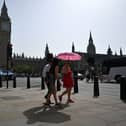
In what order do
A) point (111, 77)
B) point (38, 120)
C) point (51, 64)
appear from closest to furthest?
point (38, 120) < point (51, 64) < point (111, 77)

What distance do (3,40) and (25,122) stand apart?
102 metres

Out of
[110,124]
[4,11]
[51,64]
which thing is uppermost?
[4,11]

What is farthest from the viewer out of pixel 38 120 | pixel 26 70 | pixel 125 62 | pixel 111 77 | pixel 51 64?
pixel 26 70

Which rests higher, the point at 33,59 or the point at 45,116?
the point at 33,59

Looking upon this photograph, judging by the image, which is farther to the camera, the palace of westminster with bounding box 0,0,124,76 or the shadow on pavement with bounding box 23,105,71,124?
the palace of westminster with bounding box 0,0,124,76

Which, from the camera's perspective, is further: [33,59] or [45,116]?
[33,59]

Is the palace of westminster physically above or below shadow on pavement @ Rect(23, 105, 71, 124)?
above

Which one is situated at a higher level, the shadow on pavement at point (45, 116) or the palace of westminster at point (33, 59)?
the palace of westminster at point (33, 59)

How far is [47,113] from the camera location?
8398mm

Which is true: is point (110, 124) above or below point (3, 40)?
below

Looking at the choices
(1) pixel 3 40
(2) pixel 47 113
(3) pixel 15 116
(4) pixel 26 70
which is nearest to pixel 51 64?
(2) pixel 47 113

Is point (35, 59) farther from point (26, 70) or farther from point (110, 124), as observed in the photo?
point (110, 124)

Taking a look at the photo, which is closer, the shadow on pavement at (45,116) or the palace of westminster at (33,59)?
the shadow on pavement at (45,116)

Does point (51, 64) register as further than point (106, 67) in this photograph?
No
